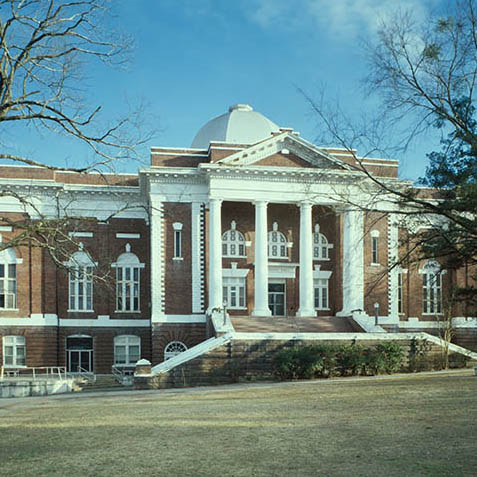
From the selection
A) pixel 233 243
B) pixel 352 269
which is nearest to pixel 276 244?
pixel 233 243

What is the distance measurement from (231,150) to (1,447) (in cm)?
2948

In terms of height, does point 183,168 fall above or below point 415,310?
above

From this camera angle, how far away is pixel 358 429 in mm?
13250

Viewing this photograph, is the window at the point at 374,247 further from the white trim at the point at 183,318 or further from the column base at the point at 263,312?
the white trim at the point at 183,318

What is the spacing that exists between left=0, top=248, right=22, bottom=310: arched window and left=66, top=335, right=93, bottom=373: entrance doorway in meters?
4.11

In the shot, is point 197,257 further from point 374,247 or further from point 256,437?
point 256,437

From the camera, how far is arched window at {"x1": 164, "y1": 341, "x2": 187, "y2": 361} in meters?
39.8

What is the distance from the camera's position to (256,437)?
41.2ft

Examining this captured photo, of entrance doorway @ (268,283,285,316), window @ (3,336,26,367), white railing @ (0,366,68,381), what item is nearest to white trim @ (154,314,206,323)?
entrance doorway @ (268,283,285,316)

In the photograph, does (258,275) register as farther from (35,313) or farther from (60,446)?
(60,446)

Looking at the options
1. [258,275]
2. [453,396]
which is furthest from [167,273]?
[453,396]

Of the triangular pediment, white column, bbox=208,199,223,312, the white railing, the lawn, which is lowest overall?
the white railing

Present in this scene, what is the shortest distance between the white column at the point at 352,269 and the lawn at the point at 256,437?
20.9 m

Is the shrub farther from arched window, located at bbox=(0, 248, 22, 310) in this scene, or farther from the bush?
arched window, located at bbox=(0, 248, 22, 310)
